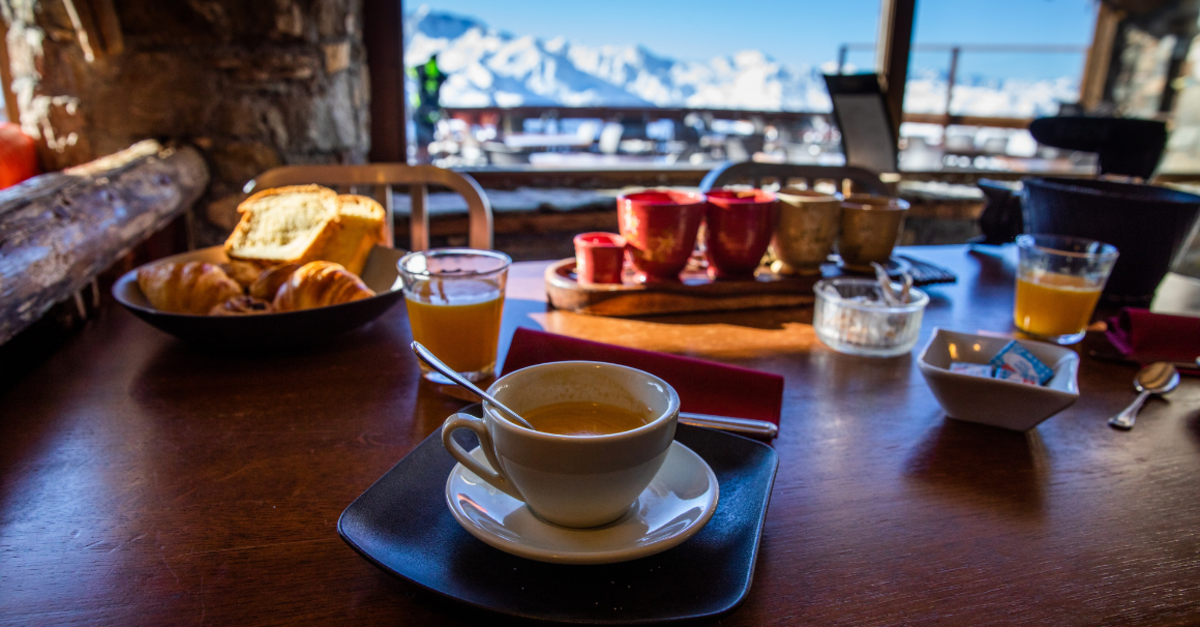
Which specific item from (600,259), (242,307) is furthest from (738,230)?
(242,307)

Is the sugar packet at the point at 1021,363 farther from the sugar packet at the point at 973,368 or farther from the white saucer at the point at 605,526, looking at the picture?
the white saucer at the point at 605,526

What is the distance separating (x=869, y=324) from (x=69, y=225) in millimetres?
1297

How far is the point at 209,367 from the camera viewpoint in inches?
34.1

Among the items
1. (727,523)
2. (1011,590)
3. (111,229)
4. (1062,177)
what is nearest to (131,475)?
(727,523)

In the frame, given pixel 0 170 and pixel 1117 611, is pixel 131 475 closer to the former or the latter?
pixel 1117 611

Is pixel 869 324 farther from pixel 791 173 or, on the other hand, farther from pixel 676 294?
pixel 791 173

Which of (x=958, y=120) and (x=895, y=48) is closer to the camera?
(x=895, y=48)

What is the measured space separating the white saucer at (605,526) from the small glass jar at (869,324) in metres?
0.54

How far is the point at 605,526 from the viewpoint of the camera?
0.48 metres

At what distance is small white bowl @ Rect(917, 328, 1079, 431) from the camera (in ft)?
2.27

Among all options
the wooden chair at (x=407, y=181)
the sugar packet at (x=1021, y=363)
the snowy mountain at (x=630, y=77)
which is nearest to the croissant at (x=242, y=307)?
the wooden chair at (x=407, y=181)

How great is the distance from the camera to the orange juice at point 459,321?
0.81 m

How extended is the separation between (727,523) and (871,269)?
3.00 ft

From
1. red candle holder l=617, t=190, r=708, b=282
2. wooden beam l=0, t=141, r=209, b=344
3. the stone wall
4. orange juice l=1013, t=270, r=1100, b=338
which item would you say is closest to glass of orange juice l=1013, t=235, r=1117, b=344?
orange juice l=1013, t=270, r=1100, b=338
